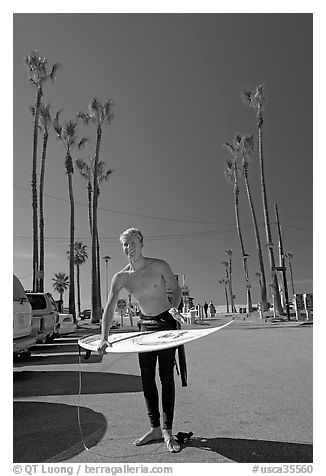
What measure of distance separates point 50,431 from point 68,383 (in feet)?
8.23

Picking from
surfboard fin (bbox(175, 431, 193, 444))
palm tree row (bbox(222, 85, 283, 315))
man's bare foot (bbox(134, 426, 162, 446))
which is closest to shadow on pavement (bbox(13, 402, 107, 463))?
man's bare foot (bbox(134, 426, 162, 446))

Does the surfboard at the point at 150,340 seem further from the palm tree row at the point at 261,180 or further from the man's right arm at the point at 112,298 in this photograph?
the palm tree row at the point at 261,180

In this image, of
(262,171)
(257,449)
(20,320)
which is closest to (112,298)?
(257,449)

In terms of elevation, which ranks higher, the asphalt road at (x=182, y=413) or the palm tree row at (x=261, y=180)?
the palm tree row at (x=261, y=180)

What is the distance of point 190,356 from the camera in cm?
930

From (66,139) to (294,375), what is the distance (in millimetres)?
22196

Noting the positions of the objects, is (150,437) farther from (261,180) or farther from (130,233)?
(261,180)

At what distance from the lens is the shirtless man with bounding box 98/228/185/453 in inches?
137

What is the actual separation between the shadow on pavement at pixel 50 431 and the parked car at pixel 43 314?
14.2 ft

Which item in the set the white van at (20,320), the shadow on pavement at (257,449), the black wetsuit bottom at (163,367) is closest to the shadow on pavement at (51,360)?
the white van at (20,320)

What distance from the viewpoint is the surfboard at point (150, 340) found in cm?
316
